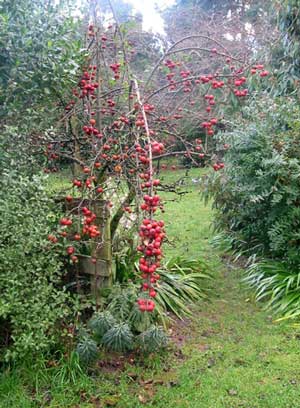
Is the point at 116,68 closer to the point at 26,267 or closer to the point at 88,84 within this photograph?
the point at 88,84

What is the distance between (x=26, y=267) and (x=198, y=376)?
1.28 metres

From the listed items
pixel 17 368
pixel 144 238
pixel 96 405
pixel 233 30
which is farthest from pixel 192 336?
pixel 233 30

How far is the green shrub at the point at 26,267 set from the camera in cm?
249

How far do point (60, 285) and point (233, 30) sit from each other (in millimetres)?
9187

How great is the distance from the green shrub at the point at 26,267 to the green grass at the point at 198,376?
0.25 metres

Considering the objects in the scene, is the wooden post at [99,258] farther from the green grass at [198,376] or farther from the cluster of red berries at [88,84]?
the cluster of red berries at [88,84]

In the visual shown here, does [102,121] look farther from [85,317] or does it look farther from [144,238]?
[144,238]

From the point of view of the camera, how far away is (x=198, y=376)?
2.83 metres

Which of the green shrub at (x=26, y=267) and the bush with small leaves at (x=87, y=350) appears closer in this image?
the green shrub at (x=26, y=267)

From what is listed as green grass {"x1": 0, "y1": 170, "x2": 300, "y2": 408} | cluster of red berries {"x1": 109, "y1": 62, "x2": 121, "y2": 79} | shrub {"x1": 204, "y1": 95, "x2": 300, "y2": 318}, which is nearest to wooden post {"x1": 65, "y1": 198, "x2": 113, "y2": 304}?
green grass {"x1": 0, "y1": 170, "x2": 300, "y2": 408}

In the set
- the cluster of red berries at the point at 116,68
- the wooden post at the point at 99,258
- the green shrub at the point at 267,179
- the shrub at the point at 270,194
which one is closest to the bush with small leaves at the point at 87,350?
the wooden post at the point at 99,258

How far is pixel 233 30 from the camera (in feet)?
34.9

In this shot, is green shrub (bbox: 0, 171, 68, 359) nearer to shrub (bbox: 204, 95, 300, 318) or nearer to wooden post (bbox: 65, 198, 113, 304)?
wooden post (bbox: 65, 198, 113, 304)

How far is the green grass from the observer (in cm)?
257
